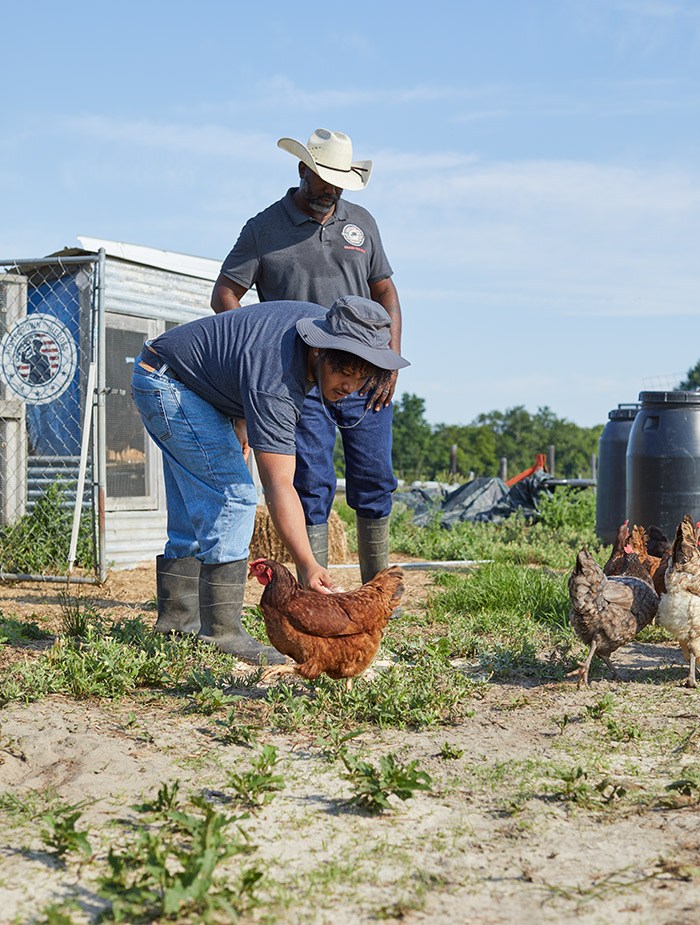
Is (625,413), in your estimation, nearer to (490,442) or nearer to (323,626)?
(323,626)

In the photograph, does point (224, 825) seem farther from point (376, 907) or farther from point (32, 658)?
point (32, 658)

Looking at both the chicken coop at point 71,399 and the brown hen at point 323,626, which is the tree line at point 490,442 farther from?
the brown hen at point 323,626

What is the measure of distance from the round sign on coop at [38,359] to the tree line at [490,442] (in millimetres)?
21026

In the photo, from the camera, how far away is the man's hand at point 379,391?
11.3ft

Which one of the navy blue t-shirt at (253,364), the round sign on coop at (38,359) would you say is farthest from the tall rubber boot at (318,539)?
the round sign on coop at (38,359)

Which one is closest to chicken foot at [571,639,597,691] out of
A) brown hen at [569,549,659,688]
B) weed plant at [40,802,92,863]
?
brown hen at [569,549,659,688]

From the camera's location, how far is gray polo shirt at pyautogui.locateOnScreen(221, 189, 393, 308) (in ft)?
15.7

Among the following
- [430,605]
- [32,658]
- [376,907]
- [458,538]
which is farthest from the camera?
[458,538]

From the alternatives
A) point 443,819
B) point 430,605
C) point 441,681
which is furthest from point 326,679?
point 430,605

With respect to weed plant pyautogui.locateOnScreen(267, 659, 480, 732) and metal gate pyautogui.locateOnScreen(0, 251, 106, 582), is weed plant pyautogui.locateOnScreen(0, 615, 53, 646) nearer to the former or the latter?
weed plant pyautogui.locateOnScreen(267, 659, 480, 732)

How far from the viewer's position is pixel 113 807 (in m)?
2.57

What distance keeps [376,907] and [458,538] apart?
7347 millimetres

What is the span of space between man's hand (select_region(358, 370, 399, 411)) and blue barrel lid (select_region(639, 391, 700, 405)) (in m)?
3.90

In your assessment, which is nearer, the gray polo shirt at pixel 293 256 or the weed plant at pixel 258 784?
the weed plant at pixel 258 784
